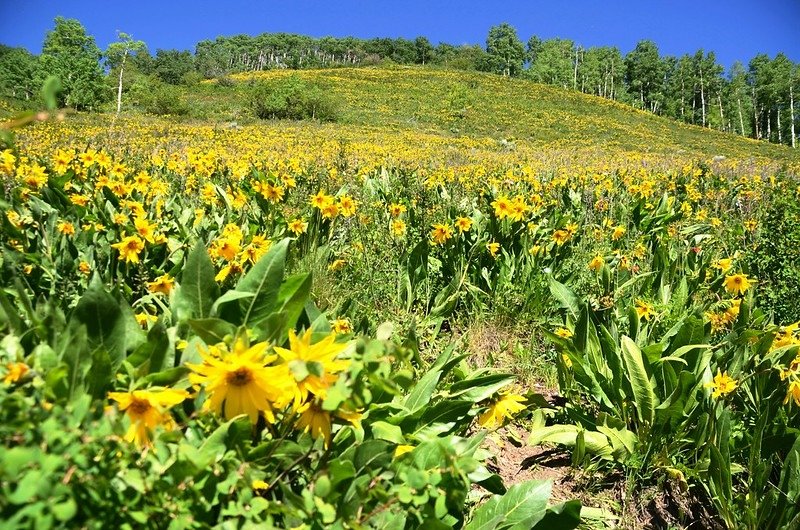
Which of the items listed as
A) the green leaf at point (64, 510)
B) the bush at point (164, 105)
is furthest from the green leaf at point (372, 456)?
the bush at point (164, 105)

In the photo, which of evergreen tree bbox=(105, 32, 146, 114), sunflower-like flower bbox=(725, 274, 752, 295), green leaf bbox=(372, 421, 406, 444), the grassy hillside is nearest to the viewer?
green leaf bbox=(372, 421, 406, 444)

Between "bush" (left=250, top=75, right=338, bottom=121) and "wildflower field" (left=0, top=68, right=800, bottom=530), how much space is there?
2394 cm

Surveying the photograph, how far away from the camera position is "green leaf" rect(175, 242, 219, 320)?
4.44 feet

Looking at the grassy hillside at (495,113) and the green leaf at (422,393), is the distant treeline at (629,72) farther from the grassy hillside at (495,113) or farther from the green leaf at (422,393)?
the green leaf at (422,393)

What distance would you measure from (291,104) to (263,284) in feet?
96.4

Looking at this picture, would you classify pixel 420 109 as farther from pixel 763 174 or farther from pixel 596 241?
pixel 596 241

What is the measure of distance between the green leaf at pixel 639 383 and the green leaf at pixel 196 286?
157 centimetres

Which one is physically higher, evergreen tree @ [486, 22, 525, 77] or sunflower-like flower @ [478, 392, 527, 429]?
evergreen tree @ [486, 22, 525, 77]

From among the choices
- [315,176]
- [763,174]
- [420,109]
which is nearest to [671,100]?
[420,109]

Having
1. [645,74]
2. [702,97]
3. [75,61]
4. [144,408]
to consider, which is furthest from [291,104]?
[645,74]

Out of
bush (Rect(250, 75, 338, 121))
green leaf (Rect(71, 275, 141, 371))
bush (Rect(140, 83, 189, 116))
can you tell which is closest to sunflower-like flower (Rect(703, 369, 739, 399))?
green leaf (Rect(71, 275, 141, 371))

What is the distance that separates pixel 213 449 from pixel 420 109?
1421 inches

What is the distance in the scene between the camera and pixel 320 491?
0.79 m

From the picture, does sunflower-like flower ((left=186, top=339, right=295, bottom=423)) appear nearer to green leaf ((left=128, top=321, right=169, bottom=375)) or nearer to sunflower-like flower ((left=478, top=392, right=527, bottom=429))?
green leaf ((left=128, top=321, right=169, bottom=375))
